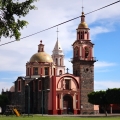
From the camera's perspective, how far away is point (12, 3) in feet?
57.0

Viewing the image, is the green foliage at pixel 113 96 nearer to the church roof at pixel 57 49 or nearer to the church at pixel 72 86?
the church at pixel 72 86

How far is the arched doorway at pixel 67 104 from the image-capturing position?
70312mm

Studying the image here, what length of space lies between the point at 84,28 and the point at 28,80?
1745 cm

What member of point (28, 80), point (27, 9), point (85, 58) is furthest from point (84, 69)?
point (27, 9)

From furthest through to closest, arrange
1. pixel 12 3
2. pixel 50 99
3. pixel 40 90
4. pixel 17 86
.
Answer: pixel 17 86 → pixel 40 90 → pixel 50 99 → pixel 12 3

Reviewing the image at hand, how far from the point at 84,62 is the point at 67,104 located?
352 inches

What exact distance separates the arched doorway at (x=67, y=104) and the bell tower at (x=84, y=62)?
84.1 inches

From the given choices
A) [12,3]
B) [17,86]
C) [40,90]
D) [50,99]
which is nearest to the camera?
[12,3]

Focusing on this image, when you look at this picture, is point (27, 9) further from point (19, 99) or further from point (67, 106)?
point (19, 99)

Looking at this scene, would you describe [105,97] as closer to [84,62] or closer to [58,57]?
[84,62]

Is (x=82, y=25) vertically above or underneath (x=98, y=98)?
above

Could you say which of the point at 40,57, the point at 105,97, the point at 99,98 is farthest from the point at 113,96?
the point at 40,57

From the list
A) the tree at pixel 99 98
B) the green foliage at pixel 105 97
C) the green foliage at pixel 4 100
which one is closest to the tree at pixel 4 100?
the green foliage at pixel 4 100

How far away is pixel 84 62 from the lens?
7138cm
